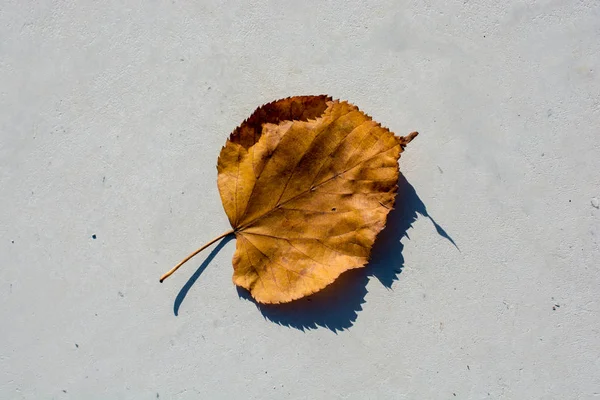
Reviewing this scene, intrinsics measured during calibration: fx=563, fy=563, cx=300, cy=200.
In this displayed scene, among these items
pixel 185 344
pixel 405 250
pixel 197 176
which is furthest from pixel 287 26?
pixel 185 344

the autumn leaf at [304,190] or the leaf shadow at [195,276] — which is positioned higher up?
the autumn leaf at [304,190]

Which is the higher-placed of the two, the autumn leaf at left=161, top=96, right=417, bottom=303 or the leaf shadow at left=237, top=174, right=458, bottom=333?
the autumn leaf at left=161, top=96, right=417, bottom=303

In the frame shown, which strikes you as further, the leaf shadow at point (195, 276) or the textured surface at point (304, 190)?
the leaf shadow at point (195, 276)

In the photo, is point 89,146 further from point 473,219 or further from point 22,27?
point 473,219

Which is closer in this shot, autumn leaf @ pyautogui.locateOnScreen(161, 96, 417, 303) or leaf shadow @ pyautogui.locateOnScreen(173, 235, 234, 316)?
autumn leaf @ pyautogui.locateOnScreen(161, 96, 417, 303)
